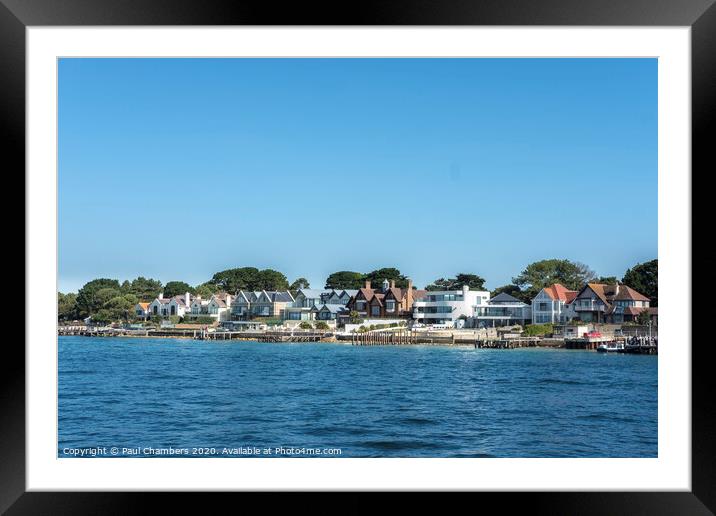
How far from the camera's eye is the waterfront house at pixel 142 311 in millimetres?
33500

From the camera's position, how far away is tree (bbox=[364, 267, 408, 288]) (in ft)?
108

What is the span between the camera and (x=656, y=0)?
2043 mm

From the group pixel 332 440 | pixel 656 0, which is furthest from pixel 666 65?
pixel 332 440

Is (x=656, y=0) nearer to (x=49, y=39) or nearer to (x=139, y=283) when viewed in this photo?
(x=49, y=39)

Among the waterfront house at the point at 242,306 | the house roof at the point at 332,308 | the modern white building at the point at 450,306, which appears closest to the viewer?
the modern white building at the point at 450,306

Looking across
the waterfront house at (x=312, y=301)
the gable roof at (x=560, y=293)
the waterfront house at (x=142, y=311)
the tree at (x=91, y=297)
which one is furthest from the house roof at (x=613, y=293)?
the tree at (x=91, y=297)

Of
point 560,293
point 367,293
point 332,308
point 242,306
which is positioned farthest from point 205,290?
point 560,293

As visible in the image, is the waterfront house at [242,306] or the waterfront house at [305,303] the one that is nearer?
the waterfront house at [305,303]

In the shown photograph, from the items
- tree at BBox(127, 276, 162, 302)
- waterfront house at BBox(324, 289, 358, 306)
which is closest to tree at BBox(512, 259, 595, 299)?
waterfront house at BBox(324, 289, 358, 306)

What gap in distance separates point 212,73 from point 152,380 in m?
17.3

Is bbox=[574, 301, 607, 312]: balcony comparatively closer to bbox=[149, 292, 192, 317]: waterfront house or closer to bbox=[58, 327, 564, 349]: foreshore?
bbox=[58, 327, 564, 349]: foreshore

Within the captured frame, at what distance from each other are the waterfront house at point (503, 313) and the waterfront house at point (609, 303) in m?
2.35

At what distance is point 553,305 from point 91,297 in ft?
79.1

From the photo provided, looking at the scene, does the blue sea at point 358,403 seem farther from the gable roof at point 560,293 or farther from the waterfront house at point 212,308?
the waterfront house at point 212,308
